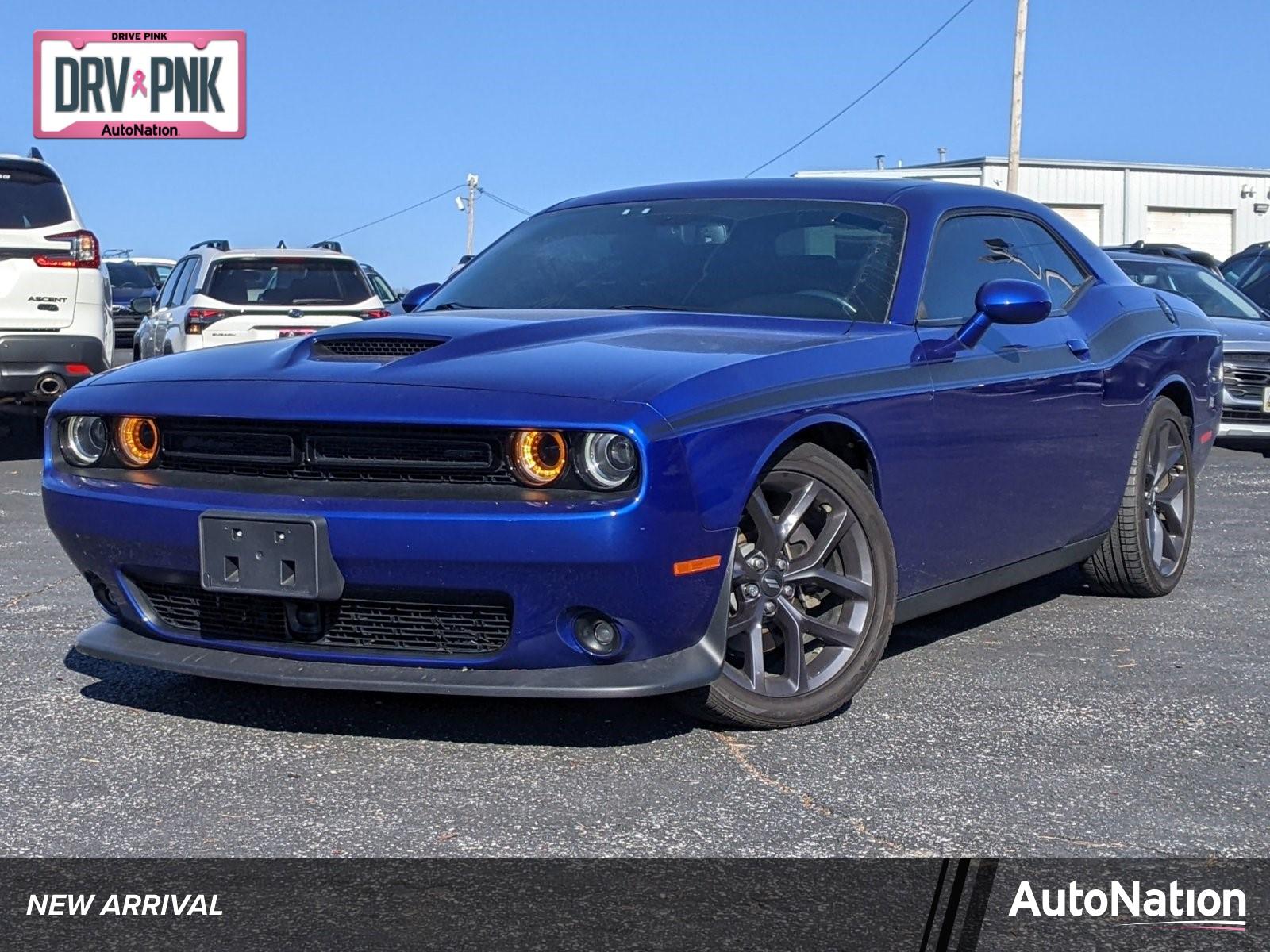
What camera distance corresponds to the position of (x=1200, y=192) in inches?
1937

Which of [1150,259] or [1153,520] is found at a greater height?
[1150,259]

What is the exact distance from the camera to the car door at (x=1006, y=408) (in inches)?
196

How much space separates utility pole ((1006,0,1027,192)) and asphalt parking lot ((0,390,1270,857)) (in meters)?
23.6

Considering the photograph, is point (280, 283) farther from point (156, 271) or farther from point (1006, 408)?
point (156, 271)

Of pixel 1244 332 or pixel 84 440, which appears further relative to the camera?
pixel 1244 332

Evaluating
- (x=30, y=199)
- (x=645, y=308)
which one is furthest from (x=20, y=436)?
(x=645, y=308)

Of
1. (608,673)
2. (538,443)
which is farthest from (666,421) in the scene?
(608,673)

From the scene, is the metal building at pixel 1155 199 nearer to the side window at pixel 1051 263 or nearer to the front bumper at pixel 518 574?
the side window at pixel 1051 263

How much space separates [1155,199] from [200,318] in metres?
39.5

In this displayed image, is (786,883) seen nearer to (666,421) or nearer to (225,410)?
(666,421)

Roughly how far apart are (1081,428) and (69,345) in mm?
7062

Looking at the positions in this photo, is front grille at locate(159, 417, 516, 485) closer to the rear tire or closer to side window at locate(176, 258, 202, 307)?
the rear tire

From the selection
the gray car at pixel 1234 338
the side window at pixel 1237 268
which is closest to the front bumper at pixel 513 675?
the gray car at pixel 1234 338

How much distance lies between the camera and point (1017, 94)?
28203 millimetres
